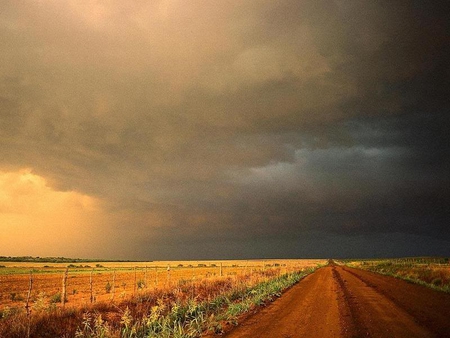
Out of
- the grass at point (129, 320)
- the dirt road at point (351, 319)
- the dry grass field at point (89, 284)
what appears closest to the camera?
the dirt road at point (351, 319)

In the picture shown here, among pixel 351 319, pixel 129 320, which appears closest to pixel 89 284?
pixel 129 320

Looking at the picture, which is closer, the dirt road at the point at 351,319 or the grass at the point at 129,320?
the dirt road at the point at 351,319

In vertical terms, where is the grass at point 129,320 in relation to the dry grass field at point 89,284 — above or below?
above

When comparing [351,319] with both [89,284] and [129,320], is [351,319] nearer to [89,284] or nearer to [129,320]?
[129,320]

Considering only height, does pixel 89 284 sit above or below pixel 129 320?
below

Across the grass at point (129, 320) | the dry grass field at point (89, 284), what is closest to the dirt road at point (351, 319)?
the grass at point (129, 320)

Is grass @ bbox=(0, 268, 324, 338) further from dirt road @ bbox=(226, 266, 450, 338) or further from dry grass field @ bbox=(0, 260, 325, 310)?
dirt road @ bbox=(226, 266, 450, 338)

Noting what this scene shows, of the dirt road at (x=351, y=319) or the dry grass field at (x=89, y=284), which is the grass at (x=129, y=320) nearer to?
the dry grass field at (x=89, y=284)

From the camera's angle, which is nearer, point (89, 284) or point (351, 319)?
point (351, 319)

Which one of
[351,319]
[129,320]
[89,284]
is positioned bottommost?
[89,284]

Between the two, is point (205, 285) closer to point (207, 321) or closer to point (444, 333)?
point (207, 321)

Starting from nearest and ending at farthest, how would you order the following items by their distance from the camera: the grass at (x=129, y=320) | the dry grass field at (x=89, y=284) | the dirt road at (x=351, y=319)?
the dirt road at (x=351, y=319) < the grass at (x=129, y=320) < the dry grass field at (x=89, y=284)

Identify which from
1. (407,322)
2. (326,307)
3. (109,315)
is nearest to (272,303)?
(326,307)

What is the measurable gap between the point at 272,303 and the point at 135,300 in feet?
27.0
